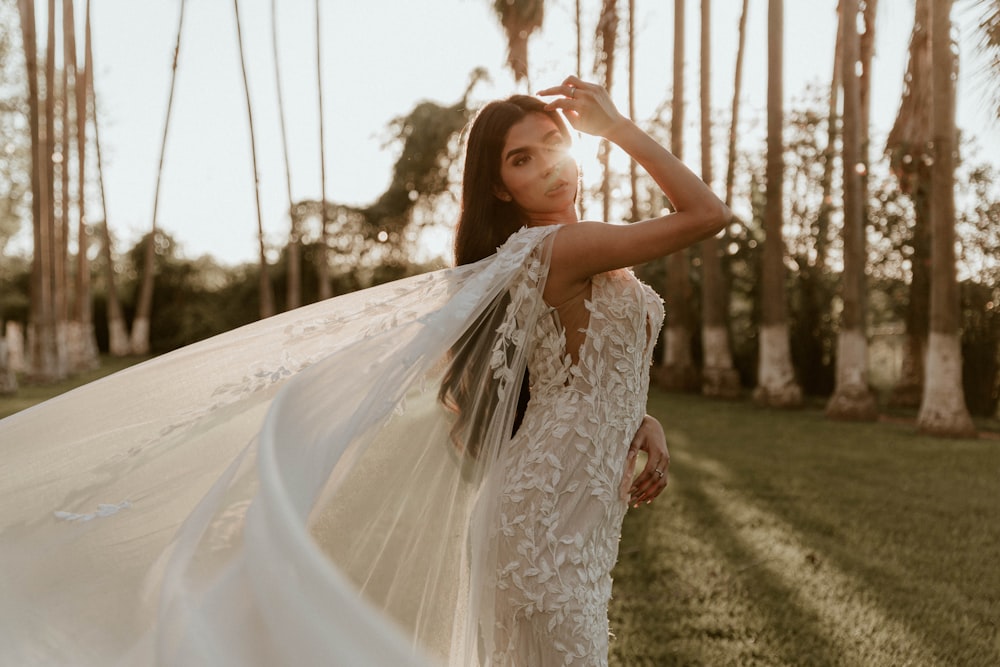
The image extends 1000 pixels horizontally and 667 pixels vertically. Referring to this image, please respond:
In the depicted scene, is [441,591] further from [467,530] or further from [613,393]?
[613,393]

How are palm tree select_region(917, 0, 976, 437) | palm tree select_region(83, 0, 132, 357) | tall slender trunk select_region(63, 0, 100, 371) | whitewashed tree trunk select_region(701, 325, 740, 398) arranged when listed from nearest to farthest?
palm tree select_region(917, 0, 976, 437) < whitewashed tree trunk select_region(701, 325, 740, 398) < tall slender trunk select_region(63, 0, 100, 371) < palm tree select_region(83, 0, 132, 357)

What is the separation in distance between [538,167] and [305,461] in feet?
3.96

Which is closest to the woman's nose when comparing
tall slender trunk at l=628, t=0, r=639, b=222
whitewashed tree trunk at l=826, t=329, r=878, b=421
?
whitewashed tree trunk at l=826, t=329, r=878, b=421

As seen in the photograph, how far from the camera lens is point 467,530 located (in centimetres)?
236

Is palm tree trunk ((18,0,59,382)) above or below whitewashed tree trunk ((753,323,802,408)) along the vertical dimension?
above

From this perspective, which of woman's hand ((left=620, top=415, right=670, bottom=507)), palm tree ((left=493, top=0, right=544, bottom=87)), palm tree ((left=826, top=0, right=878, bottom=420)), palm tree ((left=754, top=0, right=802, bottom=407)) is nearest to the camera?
woman's hand ((left=620, top=415, right=670, bottom=507))

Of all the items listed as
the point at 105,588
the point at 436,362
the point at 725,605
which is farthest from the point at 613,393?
the point at 725,605

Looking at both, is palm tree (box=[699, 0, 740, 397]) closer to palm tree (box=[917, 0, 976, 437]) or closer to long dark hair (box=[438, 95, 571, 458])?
palm tree (box=[917, 0, 976, 437])

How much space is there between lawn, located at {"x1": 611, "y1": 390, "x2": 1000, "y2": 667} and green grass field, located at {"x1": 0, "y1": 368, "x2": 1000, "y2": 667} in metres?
0.01

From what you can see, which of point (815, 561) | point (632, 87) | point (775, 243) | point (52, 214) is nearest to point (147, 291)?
point (52, 214)

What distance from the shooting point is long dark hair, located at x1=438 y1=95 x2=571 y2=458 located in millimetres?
2398

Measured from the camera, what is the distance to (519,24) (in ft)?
71.3

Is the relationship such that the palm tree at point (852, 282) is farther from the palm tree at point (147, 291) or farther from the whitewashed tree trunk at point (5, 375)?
the palm tree at point (147, 291)

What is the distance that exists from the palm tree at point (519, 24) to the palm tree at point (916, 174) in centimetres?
906
